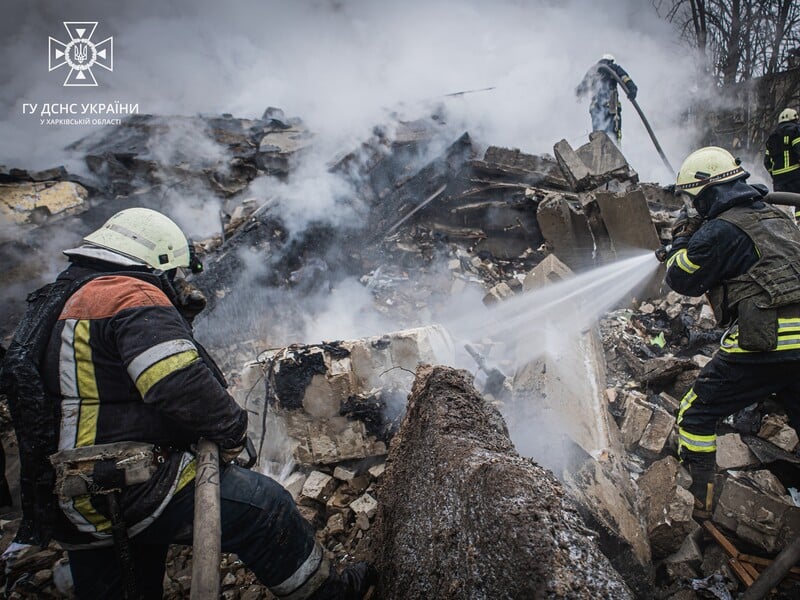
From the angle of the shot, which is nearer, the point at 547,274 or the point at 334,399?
the point at 334,399

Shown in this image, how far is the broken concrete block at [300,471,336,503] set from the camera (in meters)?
2.59

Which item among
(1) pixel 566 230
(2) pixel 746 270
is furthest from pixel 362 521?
(1) pixel 566 230

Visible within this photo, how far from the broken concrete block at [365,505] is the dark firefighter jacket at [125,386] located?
1256mm

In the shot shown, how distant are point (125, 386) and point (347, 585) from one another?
1.32 meters

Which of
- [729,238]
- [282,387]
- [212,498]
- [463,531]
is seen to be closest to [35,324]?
[212,498]

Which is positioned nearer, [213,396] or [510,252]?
[213,396]

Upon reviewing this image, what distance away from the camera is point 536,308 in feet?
12.6

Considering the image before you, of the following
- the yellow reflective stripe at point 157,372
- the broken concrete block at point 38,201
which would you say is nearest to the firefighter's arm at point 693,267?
the yellow reflective stripe at point 157,372

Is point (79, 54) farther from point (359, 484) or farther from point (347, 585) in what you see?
point (347, 585)

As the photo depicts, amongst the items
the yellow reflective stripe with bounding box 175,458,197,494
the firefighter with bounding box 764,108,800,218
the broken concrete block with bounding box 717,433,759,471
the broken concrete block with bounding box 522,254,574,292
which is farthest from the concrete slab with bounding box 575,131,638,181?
the yellow reflective stripe with bounding box 175,458,197,494

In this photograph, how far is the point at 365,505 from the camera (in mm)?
2490

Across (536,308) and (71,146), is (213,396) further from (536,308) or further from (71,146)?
(71,146)

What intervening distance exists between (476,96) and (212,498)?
9.13 meters

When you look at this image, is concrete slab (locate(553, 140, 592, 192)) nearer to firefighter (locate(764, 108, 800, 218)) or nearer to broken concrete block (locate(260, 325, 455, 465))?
firefighter (locate(764, 108, 800, 218))
